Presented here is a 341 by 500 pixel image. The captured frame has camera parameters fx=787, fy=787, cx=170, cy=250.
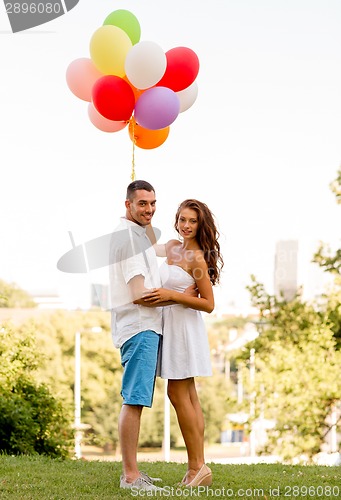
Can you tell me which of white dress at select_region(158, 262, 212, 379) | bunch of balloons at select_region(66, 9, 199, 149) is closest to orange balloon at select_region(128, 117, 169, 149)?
bunch of balloons at select_region(66, 9, 199, 149)

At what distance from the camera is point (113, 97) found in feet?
16.3

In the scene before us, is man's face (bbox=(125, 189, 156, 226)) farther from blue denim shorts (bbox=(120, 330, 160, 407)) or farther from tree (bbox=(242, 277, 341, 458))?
tree (bbox=(242, 277, 341, 458))

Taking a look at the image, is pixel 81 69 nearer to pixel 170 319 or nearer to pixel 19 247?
pixel 170 319

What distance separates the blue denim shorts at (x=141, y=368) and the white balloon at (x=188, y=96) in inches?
71.9

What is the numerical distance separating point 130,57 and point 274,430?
6.83m

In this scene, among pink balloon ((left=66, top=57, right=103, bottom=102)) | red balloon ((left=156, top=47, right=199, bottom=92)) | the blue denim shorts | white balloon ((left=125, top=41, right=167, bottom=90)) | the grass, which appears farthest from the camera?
pink balloon ((left=66, top=57, right=103, bottom=102))

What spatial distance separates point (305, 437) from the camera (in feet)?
33.7

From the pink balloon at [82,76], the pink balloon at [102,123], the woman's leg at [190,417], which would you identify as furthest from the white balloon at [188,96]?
the woman's leg at [190,417]

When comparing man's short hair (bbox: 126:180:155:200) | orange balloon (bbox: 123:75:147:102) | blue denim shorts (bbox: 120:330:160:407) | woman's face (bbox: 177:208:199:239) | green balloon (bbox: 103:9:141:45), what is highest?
green balloon (bbox: 103:9:141:45)

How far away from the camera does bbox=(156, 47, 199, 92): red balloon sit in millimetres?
5191

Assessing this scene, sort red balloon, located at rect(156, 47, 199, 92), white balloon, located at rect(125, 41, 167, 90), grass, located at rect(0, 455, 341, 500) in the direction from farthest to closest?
red balloon, located at rect(156, 47, 199, 92) < white balloon, located at rect(125, 41, 167, 90) < grass, located at rect(0, 455, 341, 500)

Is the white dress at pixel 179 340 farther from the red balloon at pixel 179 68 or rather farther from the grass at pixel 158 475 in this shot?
the red balloon at pixel 179 68

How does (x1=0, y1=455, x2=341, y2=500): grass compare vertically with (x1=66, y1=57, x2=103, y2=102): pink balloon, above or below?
below

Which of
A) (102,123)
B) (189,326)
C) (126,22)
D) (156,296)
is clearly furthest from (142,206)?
(126,22)
